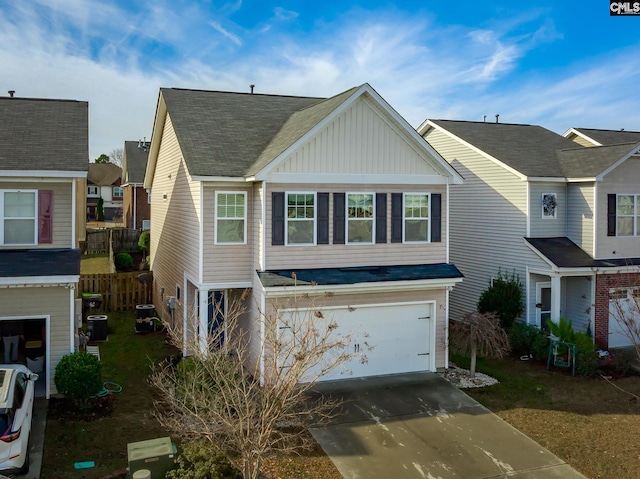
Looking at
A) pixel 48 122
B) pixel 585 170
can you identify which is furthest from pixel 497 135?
pixel 48 122

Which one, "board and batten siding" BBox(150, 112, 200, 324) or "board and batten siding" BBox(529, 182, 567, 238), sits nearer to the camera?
"board and batten siding" BBox(150, 112, 200, 324)

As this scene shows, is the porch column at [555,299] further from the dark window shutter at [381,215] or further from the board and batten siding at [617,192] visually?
the dark window shutter at [381,215]

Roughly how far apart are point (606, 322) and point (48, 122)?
19753 mm

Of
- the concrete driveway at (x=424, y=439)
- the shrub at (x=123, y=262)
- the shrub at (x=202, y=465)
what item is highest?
the shrub at (x=123, y=262)

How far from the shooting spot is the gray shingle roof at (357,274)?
14.5m

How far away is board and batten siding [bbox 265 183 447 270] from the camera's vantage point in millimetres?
14938

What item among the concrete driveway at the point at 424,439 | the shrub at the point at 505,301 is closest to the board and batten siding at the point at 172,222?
the concrete driveway at the point at 424,439

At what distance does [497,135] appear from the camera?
23.6 meters

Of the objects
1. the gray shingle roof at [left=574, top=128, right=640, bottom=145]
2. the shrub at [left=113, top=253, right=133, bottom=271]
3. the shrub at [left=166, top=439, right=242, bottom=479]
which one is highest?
the gray shingle roof at [left=574, top=128, right=640, bottom=145]

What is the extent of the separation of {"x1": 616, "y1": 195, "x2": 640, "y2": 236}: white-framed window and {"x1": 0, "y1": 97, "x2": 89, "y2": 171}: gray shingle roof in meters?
17.8

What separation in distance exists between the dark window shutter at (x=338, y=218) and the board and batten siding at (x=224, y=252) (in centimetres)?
235

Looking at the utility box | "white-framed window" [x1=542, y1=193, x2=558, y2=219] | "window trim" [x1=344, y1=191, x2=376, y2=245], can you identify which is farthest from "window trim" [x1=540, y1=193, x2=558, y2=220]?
the utility box

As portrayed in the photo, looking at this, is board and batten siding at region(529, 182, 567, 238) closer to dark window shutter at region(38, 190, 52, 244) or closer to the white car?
dark window shutter at region(38, 190, 52, 244)

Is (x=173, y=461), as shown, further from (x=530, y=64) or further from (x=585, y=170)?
(x=530, y=64)
